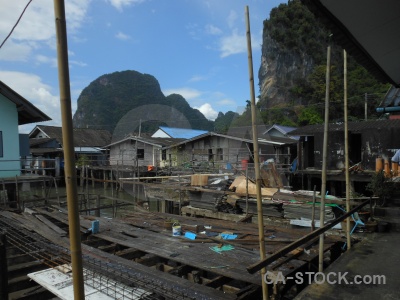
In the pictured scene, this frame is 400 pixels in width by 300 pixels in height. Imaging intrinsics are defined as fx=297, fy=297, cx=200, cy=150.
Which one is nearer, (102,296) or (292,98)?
(102,296)

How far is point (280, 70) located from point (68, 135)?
4939cm

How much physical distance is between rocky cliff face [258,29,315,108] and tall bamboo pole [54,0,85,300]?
43563 mm

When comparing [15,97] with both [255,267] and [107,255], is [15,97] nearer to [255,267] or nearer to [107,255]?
[107,255]

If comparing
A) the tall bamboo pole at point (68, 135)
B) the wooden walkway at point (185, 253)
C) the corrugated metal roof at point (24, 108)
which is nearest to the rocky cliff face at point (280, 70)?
the corrugated metal roof at point (24, 108)

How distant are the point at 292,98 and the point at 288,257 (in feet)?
131

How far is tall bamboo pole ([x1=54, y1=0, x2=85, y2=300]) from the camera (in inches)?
64.9

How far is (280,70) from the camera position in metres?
47.4

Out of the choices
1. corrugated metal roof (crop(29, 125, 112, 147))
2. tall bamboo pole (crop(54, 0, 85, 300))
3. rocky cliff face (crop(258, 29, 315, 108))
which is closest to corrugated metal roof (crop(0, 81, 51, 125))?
tall bamboo pole (crop(54, 0, 85, 300))

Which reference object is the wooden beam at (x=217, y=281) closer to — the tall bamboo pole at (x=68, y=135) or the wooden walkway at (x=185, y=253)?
the wooden walkway at (x=185, y=253)

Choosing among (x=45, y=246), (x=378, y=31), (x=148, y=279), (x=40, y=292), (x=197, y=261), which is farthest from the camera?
(x=45, y=246)

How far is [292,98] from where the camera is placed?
42.0 meters

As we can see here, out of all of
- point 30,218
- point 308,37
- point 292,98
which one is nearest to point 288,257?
point 30,218

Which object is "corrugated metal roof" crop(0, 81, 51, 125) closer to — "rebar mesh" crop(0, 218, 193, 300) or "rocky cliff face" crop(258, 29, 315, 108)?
"rebar mesh" crop(0, 218, 193, 300)

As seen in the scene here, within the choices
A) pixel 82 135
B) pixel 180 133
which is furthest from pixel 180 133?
pixel 82 135
